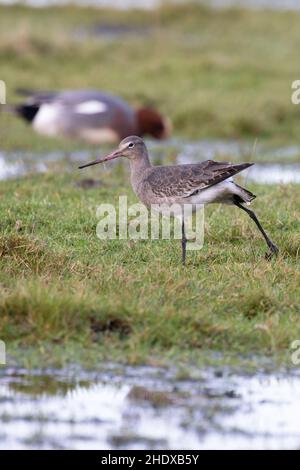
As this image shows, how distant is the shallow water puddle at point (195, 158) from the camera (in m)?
10.2

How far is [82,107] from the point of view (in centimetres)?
1334

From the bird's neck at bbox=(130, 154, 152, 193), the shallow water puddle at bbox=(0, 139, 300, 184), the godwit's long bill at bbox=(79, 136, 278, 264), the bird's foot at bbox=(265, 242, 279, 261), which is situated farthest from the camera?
the shallow water puddle at bbox=(0, 139, 300, 184)

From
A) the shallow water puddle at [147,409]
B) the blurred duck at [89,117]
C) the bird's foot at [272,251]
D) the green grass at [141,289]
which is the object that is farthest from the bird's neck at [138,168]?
the blurred duck at [89,117]

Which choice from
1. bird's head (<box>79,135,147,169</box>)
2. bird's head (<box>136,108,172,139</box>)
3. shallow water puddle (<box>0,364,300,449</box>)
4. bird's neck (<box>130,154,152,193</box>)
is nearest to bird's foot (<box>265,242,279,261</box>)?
bird's neck (<box>130,154,152,193</box>)

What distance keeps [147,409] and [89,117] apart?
907 cm

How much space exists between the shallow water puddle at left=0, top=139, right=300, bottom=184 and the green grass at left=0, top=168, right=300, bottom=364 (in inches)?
93.4

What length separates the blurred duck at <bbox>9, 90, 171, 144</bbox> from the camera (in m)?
13.2

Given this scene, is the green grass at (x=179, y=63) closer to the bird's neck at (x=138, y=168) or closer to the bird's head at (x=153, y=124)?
the bird's head at (x=153, y=124)

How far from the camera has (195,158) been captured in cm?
1150

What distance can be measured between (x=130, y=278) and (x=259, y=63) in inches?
467

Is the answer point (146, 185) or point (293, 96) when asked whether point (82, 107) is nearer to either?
point (293, 96)

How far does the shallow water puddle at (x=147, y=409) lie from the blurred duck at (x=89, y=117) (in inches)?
331

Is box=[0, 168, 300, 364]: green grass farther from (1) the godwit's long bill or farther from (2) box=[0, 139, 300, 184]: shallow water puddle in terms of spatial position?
(2) box=[0, 139, 300, 184]: shallow water puddle

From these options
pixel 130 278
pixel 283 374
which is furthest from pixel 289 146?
pixel 283 374
